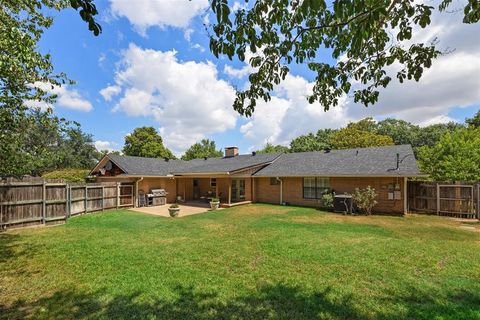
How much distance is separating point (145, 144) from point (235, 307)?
39918 mm

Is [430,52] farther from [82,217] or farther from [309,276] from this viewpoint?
[82,217]

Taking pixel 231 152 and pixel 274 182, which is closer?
pixel 274 182

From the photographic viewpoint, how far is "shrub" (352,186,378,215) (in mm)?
12945

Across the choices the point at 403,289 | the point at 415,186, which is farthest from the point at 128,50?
the point at 415,186

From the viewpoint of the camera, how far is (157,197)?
18.2 meters

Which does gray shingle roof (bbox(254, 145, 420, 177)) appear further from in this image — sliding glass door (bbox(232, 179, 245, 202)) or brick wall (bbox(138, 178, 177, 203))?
brick wall (bbox(138, 178, 177, 203))

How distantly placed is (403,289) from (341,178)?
36.9 feet

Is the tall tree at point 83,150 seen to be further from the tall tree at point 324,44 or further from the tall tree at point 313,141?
the tall tree at point 324,44

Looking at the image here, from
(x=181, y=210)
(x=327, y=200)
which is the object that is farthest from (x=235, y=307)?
(x=181, y=210)

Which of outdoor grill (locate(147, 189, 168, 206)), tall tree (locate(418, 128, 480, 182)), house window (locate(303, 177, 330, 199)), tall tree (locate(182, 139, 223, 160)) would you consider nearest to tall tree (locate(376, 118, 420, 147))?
tall tree (locate(418, 128, 480, 182))

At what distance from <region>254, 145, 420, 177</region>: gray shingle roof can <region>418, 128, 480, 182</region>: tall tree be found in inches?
201

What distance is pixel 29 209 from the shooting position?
9.87 metres

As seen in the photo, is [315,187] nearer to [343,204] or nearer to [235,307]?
[343,204]

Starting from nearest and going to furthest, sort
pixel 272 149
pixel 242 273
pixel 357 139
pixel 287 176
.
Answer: pixel 242 273
pixel 287 176
pixel 357 139
pixel 272 149
